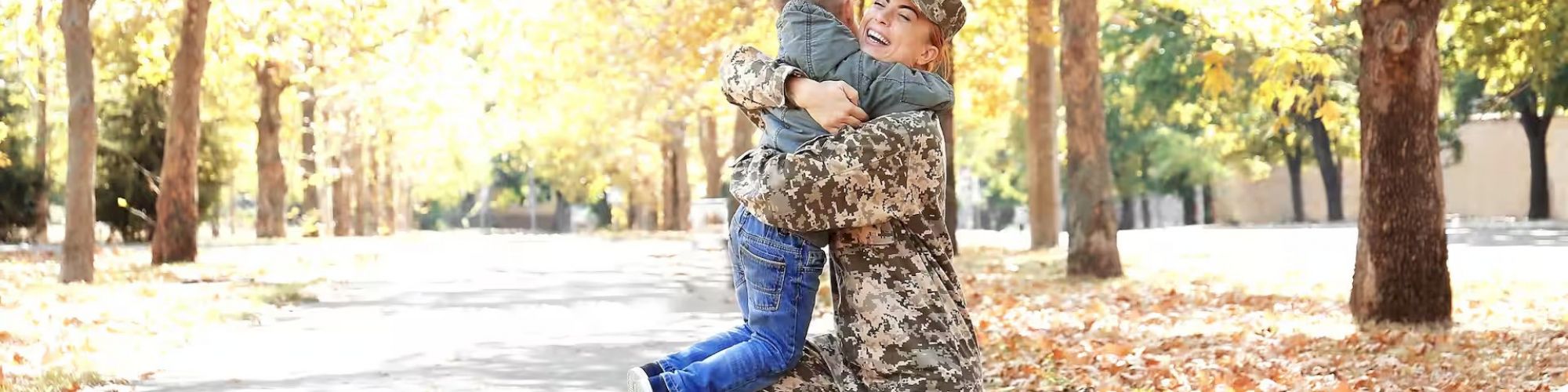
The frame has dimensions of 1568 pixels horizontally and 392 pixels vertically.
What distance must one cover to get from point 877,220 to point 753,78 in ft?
1.69

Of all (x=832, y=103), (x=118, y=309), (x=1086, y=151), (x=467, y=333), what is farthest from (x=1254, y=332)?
(x=832, y=103)

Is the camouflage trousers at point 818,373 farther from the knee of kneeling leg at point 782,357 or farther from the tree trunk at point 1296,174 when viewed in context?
the tree trunk at point 1296,174

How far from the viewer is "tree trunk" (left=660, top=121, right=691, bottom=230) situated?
55250 mm

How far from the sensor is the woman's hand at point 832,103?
183 inches

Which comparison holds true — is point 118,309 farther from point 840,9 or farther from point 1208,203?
point 1208,203

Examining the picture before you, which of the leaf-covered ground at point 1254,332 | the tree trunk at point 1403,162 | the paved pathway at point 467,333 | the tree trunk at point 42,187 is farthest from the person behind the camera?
the tree trunk at point 42,187

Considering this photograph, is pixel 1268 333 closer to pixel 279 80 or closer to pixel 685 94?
pixel 279 80

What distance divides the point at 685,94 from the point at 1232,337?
32952mm

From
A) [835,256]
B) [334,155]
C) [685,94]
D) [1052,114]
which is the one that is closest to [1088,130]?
[1052,114]

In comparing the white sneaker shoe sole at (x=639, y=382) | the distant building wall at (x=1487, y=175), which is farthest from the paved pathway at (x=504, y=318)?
the distant building wall at (x=1487, y=175)

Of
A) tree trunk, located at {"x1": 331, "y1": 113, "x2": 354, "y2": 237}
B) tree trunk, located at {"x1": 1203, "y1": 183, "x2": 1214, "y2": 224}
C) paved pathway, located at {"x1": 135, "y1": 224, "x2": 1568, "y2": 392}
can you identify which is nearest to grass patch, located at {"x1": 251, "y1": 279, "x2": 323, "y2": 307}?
paved pathway, located at {"x1": 135, "y1": 224, "x2": 1568, "y2": 392}

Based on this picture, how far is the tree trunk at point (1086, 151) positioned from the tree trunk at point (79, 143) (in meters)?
10.3

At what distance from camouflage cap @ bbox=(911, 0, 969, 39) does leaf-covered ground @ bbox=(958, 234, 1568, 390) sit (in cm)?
501

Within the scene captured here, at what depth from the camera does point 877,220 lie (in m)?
4.65
